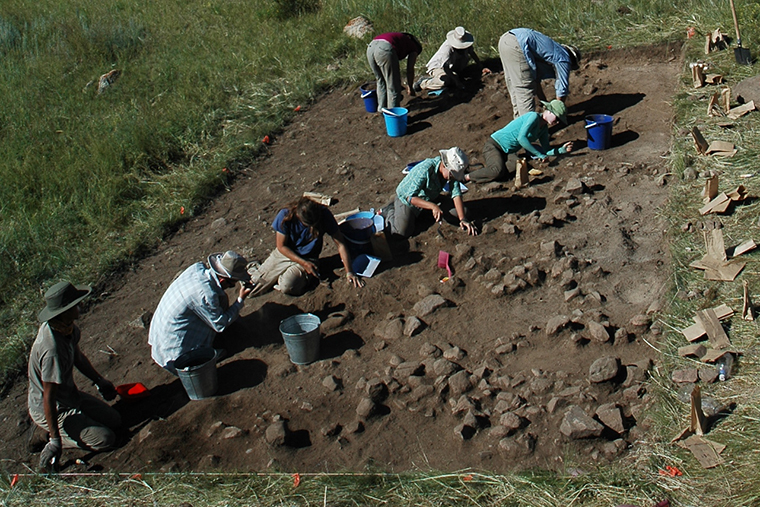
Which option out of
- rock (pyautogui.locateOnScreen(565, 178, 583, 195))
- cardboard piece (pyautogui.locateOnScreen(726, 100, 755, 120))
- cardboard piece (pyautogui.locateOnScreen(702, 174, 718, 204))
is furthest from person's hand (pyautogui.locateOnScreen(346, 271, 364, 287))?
cardboard piece (pyautogui.locateOnScreen(726, 100, 755, 120))

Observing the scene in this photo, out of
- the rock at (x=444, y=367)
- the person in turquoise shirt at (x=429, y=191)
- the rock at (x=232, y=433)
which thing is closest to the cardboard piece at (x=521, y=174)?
the person in turquoise shirt at (x=429, y=191)

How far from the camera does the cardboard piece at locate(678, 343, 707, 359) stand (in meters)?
4.81

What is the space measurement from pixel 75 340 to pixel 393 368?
243 centimetres

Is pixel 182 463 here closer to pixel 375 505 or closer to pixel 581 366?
pixel 375 505

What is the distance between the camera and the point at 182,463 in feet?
16.6

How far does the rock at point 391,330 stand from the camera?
233 inches

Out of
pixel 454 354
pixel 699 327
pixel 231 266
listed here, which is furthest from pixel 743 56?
pixel 231 266

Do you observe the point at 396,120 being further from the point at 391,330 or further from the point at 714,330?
the point at 714,330

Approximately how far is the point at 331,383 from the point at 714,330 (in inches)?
108

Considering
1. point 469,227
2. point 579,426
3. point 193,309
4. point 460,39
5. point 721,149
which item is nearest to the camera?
point 579,426

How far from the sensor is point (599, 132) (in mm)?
7883

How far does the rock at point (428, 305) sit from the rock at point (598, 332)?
1.27 metres

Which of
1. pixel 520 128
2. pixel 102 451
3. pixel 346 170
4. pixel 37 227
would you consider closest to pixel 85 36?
pixel 37 227

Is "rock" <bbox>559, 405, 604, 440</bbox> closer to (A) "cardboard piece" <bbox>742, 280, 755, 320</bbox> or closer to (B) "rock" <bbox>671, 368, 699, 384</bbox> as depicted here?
(B) "rock" <bbox>671, 368, 699, 384</bbox>
